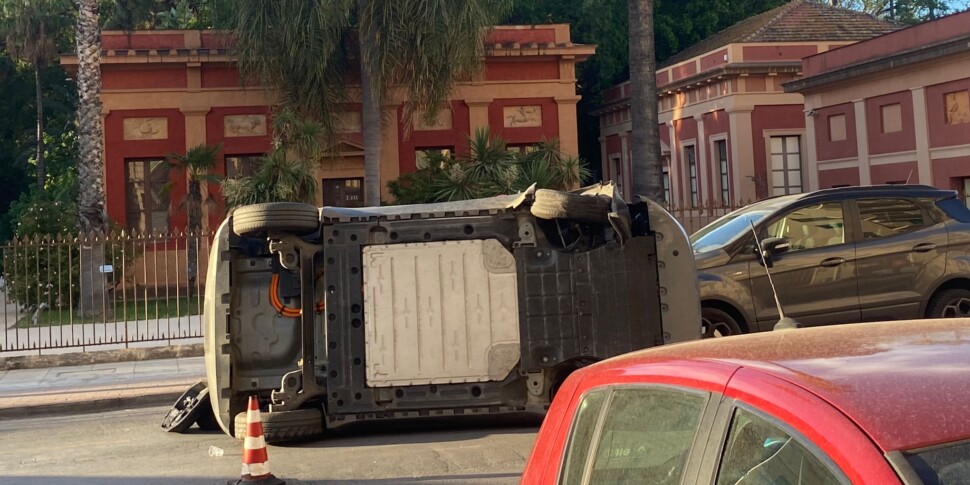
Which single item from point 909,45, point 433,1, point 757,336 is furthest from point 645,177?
point 757,336

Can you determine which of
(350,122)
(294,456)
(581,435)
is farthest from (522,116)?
(581,435)

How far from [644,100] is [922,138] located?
11.5 meters

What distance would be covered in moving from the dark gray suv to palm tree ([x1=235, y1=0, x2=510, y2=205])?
12506 millimetres

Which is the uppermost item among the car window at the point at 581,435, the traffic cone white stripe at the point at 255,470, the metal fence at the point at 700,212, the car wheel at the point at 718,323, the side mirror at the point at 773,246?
the metal fence at the point at 700,212

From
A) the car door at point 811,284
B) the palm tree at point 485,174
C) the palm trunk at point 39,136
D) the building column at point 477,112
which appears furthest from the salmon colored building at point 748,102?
the palm trunk at point 39,136

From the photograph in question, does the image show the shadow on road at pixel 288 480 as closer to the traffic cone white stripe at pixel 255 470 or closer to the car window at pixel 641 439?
the traffic cone white stripe at pixel 255 470

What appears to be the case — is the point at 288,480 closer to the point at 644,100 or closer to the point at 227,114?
the point at 644,100

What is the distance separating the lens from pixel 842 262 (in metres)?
9.94

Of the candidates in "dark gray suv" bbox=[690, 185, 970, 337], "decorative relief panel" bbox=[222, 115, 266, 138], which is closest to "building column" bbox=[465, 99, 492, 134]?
"decorative relief panel" bbox=[222, 115, 266, 138]

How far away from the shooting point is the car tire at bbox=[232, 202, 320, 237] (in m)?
7.72

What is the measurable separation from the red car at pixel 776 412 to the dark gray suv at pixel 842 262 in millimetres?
7059

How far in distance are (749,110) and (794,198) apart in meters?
23.8

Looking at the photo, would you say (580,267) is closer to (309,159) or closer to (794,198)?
(794,198)

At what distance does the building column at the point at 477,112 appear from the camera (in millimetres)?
26828
